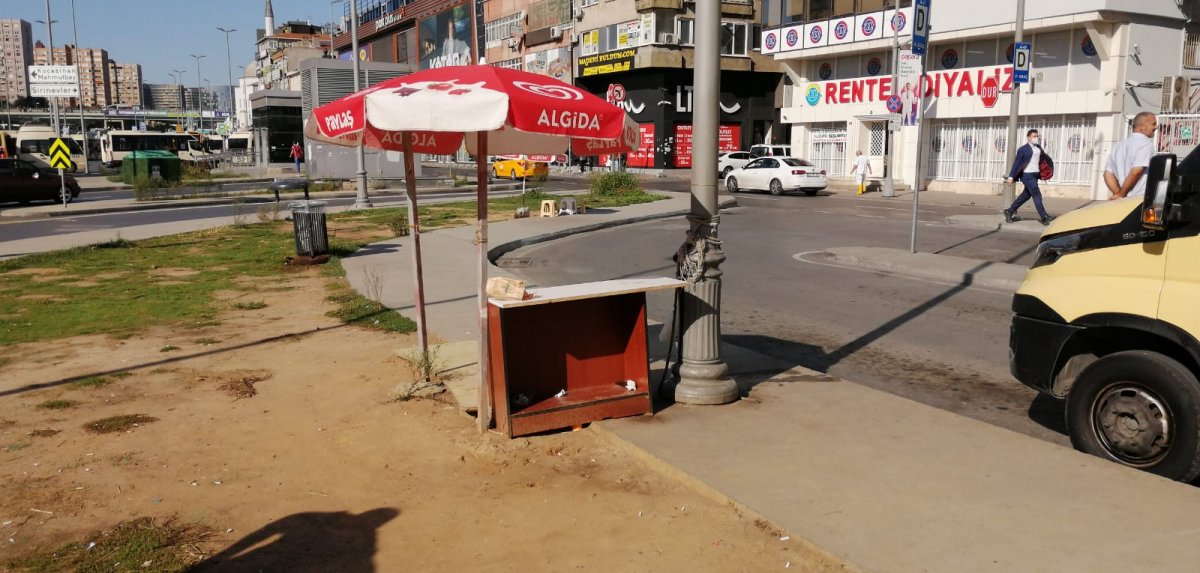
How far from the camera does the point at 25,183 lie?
28.1m

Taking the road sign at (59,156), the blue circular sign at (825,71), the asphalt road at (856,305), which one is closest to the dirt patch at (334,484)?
the asphalt road at (856,305)

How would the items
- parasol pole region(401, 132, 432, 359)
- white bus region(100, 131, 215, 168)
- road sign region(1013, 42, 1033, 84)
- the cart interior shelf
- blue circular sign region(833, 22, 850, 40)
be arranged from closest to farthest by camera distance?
the cart interior shelf
parasol pole region(401, 132, 432, 359)
road sign region(1013, 42, 1033, 84)
blue circular sign region(833, 22, 850, 40)
white bus region(100, 131, 215, 168)

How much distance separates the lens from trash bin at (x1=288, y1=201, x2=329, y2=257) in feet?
45.6

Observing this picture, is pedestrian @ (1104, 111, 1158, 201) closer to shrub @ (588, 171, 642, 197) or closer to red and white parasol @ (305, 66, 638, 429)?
red and white parasol @ (305, 66, 638, 429)

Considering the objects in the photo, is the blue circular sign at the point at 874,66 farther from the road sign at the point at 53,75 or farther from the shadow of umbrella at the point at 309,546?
the road sign at the point at 53,75

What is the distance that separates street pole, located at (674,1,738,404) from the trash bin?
928 centimetres

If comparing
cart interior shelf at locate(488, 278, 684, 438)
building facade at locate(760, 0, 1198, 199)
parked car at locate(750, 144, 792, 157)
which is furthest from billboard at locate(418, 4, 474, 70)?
cart interior shelf at locate(488, 278, 684, 438)

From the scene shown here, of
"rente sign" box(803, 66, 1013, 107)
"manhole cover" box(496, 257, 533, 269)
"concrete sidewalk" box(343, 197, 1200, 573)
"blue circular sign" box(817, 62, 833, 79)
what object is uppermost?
"blue circular sign" box(817, 62, 833, 79)

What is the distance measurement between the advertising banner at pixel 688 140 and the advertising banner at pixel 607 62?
4.95 meters

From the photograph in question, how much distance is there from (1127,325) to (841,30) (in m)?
36.3

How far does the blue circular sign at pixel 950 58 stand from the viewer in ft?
115

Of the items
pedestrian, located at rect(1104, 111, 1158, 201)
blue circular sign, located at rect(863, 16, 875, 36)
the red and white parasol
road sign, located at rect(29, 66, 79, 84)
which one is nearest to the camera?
the red and white parasol

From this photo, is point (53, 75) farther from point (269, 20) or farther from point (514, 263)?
point (269, 20)

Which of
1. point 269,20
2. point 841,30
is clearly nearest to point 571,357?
point 841,30
